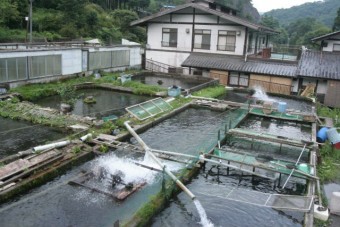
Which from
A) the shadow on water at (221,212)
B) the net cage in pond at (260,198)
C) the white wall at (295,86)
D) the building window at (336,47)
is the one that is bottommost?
the shadow on water at (221,212)

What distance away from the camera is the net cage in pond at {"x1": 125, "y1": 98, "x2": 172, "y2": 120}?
680 inches

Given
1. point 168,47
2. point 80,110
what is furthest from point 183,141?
point 168,47

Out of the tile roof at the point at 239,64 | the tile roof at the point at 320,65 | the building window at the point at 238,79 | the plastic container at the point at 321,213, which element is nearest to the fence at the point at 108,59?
the tile roof at the point at 239,64

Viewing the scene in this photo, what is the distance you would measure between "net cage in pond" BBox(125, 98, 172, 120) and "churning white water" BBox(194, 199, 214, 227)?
8.03 m

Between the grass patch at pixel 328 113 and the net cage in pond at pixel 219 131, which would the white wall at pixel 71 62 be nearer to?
the net cage in pond at pixel 219 131

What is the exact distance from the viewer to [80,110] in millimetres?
19312

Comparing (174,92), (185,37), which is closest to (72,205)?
(174,92)

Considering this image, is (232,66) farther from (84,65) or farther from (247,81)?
(84,65)

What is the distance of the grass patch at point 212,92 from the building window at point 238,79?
2.84 metres

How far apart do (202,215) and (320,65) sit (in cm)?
2172

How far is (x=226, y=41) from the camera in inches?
1260

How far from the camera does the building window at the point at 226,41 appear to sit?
31.7 m

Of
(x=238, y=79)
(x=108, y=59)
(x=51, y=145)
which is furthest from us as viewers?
(x=238, y=79)

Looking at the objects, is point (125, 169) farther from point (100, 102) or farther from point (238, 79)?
point (238, 79)
